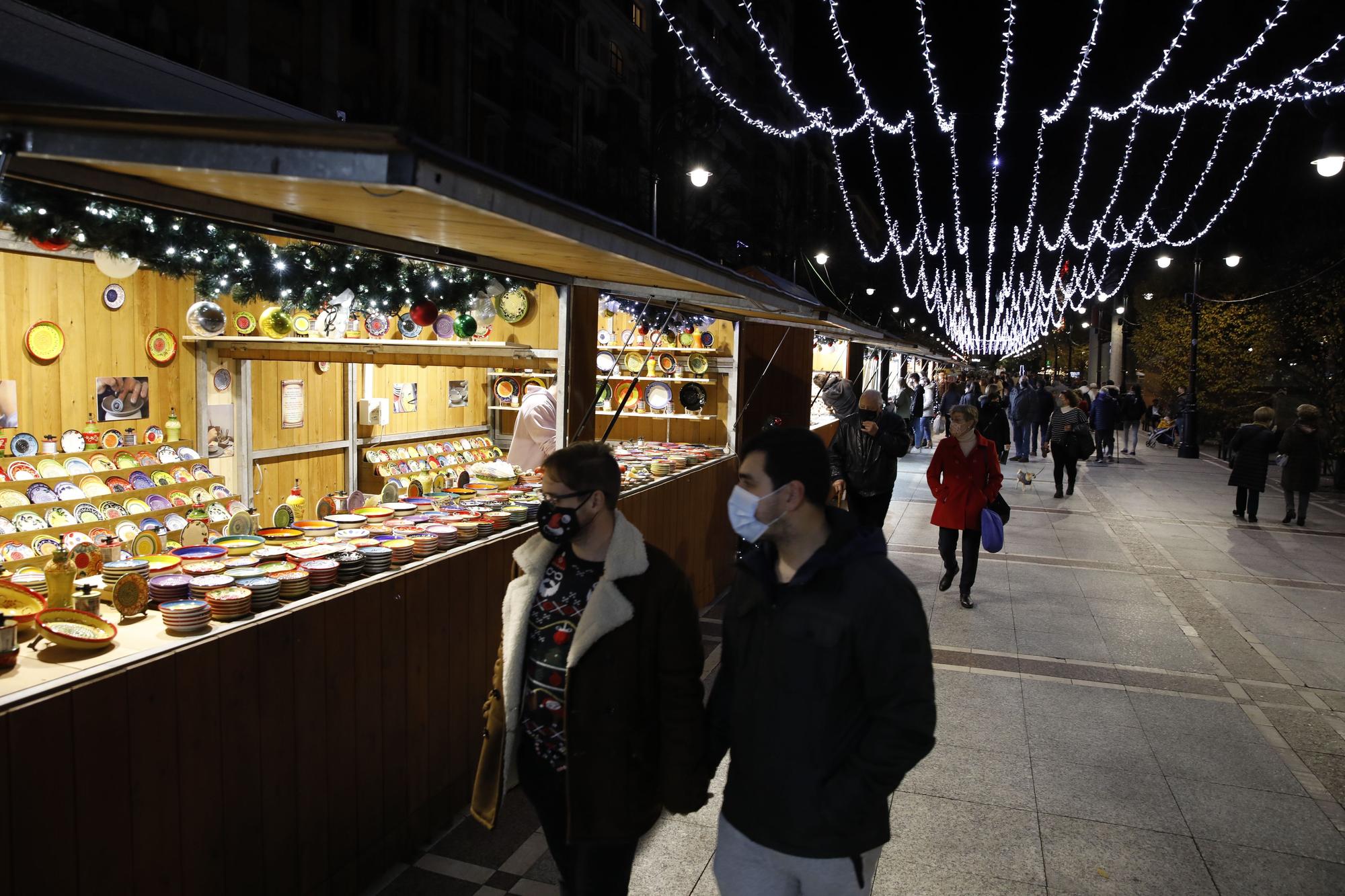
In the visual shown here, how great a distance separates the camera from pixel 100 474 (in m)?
6.01

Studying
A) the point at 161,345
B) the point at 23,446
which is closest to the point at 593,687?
the point at 23,446

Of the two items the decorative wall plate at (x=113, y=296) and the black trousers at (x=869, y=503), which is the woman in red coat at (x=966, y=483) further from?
the decorative wall plate at (x=113, y=296)

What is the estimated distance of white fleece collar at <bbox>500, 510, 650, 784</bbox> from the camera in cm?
247

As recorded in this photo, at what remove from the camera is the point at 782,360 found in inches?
422

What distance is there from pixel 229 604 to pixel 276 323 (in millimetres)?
5156

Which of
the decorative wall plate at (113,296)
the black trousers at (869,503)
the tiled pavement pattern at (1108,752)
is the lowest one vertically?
the tiled pavement pattern at (1108,752)

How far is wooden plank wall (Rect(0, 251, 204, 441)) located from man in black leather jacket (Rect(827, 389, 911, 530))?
581 centimetres

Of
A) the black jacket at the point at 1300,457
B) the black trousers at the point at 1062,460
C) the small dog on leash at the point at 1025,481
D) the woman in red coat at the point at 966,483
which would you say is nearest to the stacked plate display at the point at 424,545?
the woman in red coat at the point at 966,483

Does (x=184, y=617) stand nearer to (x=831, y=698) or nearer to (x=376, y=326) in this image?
(x=831, y=698)

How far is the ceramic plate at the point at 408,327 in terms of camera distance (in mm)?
7770

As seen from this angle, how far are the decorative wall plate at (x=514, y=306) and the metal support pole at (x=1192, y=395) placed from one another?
17396 millimetres

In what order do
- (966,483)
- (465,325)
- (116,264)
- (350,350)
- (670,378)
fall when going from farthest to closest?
1. (670,378)
2. (465,325)
3. (966,483)
4. (350,350)
5. (116,264)

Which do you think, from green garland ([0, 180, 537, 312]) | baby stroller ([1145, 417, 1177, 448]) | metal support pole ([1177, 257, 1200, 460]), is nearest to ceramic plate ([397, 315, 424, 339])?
green garland ([0, 180, 537, 312])

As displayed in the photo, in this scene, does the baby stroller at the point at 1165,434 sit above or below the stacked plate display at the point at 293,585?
below
